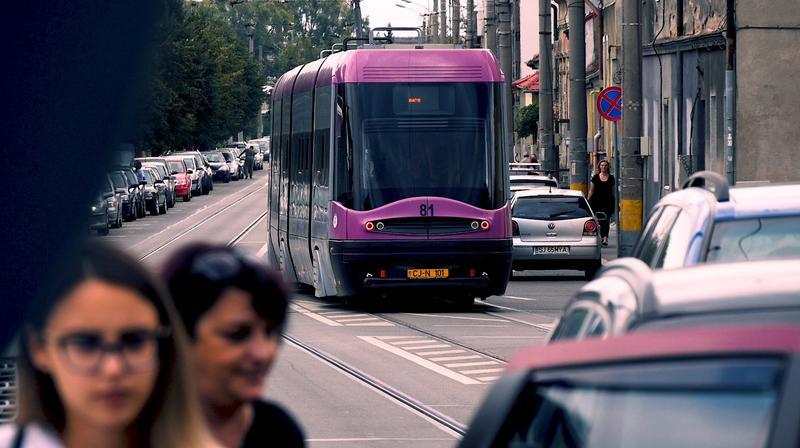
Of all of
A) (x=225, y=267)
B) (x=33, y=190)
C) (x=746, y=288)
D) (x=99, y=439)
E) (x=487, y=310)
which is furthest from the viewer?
(x=487, y=310)

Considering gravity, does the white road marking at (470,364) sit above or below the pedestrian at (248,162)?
above

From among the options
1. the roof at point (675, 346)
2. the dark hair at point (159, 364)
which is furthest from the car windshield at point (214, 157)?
the dark hair at point (159, 364)

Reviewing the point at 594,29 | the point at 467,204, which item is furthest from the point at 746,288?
the point at 594,29

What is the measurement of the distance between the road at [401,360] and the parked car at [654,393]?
3821mm

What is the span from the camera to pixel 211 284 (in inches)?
112

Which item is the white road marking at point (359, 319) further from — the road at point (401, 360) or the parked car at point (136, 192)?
the parked car at point (136, 192)

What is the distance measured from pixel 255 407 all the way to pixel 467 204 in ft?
61.2

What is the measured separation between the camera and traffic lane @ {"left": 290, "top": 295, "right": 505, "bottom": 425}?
563 inches

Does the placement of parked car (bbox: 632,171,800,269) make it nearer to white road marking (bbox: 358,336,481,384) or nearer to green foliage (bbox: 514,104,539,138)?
white road marking (bbox: 358,336,481,384)

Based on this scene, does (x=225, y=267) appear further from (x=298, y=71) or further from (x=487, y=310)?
(x=298, y=71)

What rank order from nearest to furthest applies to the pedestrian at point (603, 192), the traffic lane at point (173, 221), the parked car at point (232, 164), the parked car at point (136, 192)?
1. the pedestrian at point (603, 192)
2. the traffic lane at point (173, 221)
3. the parked car at point (136, 192)
4. the parked car at point (232, 164)

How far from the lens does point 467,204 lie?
857 inches

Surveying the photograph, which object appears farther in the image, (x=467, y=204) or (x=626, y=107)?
(x=626, y=107)

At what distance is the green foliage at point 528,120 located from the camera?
75.0m
